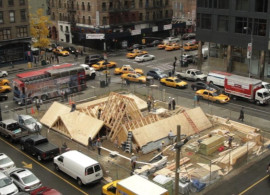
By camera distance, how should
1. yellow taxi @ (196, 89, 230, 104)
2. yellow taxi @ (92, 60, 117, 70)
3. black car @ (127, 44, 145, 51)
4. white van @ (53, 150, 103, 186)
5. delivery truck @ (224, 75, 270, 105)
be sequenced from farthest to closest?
black car @ (127, 44, 145, 51), yellow taxi @ (92, 60, 117, 70), yellow taxi @ (196, 89, 230, 104), delivery truck @ (224, 75, 270, 105), white van @ (53, 150, 103, 186)

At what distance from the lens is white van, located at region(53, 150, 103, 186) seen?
95.7 feet

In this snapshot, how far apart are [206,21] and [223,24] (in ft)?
11.2

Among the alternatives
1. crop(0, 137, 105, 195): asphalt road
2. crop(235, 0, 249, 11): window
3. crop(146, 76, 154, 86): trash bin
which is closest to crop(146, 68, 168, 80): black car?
crop(146, 76, 154, 86): trash bin

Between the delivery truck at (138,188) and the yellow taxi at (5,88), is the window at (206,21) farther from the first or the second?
the delivery truck at (138,188)

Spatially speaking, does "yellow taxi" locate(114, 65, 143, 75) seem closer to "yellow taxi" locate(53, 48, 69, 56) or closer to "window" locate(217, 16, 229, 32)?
"window" locate(217, 16, 229, 32)

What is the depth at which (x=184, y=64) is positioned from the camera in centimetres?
6900

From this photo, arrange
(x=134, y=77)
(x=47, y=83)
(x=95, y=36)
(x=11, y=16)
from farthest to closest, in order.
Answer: (x=95, y=36) < (x=11, y=16) < (x=134, y=77) < (x=47, y=83)

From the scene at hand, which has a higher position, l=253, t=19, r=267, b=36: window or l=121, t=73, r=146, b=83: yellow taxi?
l=253, t=19, r=267, b=36: window

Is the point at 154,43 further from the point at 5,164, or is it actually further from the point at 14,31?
the point at 5,164

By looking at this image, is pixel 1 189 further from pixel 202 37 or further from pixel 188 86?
pixel 202 37

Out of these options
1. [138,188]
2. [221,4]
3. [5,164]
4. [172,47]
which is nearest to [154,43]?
[172,47]

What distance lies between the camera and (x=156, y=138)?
36.7m

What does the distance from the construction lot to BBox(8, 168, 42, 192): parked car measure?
606 centimetres

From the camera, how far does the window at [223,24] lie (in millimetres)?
61834
